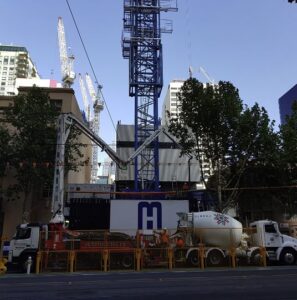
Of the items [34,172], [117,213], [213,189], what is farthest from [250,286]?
[34,172]

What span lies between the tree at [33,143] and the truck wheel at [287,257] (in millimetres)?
20922

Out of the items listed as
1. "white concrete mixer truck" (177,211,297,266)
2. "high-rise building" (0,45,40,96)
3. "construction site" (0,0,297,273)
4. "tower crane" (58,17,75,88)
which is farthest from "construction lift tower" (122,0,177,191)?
"high-rise building" (0,45,40,96)

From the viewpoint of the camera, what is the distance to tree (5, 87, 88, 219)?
37906 mm

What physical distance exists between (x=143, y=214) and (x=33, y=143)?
13.7m

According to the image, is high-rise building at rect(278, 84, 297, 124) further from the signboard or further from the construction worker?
the construction worker

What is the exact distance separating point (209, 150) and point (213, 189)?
3.24 metres

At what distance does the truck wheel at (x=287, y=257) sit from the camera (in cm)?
2548

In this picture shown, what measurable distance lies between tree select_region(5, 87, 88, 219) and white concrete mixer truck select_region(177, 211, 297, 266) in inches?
631

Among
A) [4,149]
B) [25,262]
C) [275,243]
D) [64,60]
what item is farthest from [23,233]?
[64,60]

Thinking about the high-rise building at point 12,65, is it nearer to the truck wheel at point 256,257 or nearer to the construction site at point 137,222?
the construction site at point 137,222

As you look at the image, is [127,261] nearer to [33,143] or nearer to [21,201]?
[33,143]

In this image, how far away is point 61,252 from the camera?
23.7 metres

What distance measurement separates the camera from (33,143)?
3859cm

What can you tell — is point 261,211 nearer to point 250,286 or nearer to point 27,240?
point 27,240
